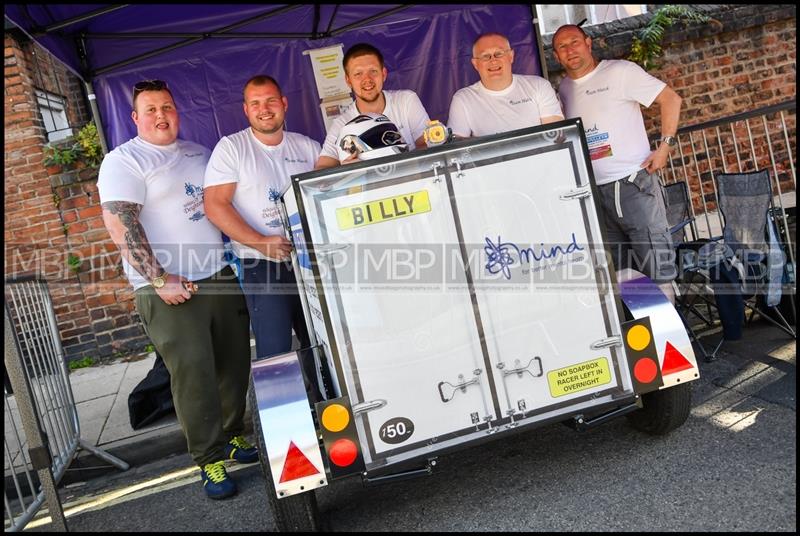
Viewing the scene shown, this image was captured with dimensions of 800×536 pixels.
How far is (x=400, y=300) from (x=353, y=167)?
24.7 inches

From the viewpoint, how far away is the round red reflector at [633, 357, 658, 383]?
133 inches

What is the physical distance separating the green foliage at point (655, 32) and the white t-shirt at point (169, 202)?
5.73 meters

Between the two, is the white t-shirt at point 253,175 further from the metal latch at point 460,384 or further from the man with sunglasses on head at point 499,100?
the metal latch at point 460,384

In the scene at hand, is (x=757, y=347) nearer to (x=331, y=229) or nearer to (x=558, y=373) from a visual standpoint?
(x=558, y=373)

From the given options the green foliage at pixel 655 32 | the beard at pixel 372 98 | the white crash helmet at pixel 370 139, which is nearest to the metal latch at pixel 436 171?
the white crash helmet at pixel 370 139

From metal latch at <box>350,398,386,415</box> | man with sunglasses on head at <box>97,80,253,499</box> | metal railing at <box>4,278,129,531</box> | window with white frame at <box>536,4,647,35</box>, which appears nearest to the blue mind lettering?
metal latch at <box>350,398,386,415</box>

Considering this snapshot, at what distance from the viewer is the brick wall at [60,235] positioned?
707 centimetres

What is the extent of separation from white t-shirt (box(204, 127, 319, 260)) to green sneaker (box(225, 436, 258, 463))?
120 cm

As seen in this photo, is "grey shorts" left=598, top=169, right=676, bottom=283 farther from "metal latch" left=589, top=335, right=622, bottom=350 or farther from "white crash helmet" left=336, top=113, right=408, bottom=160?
"white crash helmet" left=336, top=113, right=408, bottom=160

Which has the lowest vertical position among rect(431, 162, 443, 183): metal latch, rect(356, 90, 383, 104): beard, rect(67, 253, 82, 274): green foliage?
rect(431, 162, 443, 183): metal latch

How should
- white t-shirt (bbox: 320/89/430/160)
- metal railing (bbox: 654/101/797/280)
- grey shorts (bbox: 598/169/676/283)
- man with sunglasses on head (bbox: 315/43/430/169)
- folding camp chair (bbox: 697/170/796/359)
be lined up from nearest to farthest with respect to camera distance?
man with sunglasses on head (bbox: 315/43/430/169)
white t-shirt (bbox: 320/89/430/160)
grey shorts (bbox: 598/169/676/283)
folding camp chair (bbox: 697/170/796/359)
metal railing (bbox: 654/101/797/280)

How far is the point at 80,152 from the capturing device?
23.1 feet

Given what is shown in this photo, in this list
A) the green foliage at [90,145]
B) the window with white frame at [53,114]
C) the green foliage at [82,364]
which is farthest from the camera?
the window with white frame at [53,114]

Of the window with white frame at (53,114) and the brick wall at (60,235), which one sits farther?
the window with white frame at (53,114)
